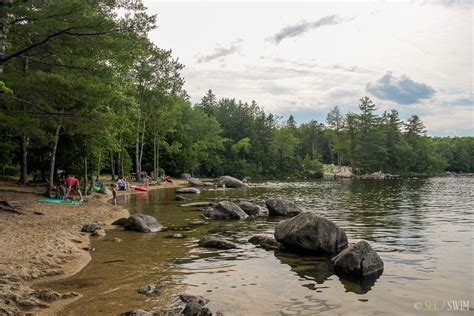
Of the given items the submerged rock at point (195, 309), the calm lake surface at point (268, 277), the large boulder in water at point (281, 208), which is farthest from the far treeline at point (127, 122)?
the large boulder in water at point (281, 208)

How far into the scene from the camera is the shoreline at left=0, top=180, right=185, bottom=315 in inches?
333

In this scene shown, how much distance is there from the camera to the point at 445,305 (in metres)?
9.15

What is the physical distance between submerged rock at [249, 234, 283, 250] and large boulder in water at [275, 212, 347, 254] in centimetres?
22

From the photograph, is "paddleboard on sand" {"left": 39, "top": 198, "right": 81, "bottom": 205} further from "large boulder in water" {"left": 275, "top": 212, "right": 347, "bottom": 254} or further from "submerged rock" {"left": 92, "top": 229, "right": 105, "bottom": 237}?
"large boulder in water" {"left": 275, "top": 212, "right": 347, "bottom": 254}

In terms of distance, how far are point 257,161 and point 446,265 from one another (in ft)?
284

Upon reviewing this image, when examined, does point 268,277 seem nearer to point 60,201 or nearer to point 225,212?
point 225,212

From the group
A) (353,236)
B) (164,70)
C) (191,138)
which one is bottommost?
(353,236)

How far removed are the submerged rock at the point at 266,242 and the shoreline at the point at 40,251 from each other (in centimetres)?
630

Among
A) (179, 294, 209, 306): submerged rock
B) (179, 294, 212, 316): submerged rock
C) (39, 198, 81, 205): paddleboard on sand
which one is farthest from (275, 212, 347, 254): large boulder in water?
(39, 198, 81, 205): paddleboard on sand

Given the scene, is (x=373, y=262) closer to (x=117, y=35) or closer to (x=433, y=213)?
(x=117, y=35)

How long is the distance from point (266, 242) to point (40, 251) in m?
7.87

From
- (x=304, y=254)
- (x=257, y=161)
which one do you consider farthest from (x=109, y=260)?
(x=257, y=161)

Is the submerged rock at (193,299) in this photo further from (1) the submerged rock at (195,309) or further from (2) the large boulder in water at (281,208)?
(2) the large boulder in water at (281,208)

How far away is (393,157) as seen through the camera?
362 ft
